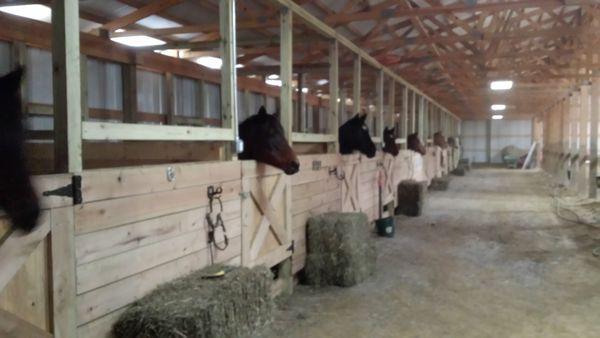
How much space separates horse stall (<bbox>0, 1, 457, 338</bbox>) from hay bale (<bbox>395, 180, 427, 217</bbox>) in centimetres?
186

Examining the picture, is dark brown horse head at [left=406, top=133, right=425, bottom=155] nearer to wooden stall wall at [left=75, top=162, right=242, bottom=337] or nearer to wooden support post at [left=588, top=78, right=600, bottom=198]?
wooden support post at [left=588, top=78, right=600, bottom=198]

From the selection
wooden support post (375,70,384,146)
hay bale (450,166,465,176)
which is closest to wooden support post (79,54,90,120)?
wooden support post (375,70,384,146)

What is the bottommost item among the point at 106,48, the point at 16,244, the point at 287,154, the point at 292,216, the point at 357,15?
the point at 292,216

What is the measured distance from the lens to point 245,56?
8.17 meters

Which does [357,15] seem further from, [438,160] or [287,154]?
[438,160]

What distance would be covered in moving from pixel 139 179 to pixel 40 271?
27.0 inches

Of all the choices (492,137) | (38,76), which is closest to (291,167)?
(38,76)

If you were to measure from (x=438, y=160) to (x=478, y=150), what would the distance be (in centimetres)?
1732

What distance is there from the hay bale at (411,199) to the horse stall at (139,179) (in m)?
1.86

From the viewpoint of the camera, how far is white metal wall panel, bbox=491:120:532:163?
3108 cm

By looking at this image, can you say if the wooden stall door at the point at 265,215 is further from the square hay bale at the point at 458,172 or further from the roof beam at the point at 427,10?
the square hay bale at the point at 458,172

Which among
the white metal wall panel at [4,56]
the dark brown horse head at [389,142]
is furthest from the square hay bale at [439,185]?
the white metal wall panel at [4,56]

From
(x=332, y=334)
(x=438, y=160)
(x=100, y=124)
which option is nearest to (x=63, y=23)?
(x=100, y=124)

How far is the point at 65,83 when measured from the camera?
6.51ft
